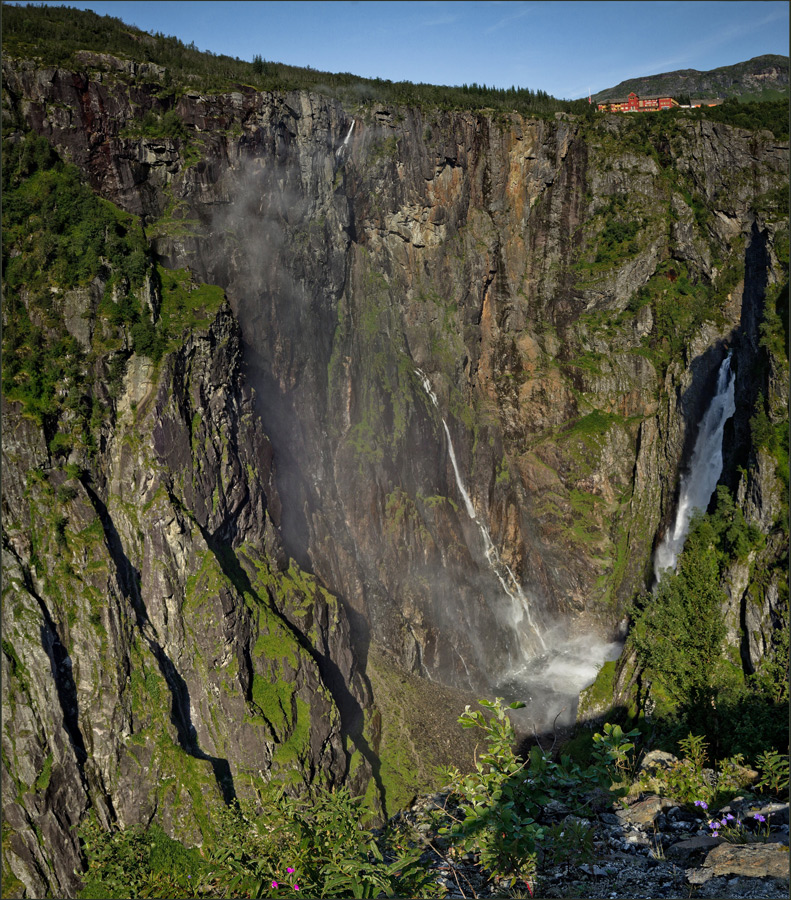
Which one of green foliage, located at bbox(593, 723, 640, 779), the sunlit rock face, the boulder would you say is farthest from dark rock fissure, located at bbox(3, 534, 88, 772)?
green foliage, located at bbox(593, 723, 640, 779)

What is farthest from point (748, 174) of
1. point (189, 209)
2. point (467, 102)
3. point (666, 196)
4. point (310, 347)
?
point (189, 209)

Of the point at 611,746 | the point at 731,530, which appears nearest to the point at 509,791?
the point at 611,746

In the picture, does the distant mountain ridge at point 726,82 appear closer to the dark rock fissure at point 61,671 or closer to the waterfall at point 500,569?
the waterfall at point 500,569

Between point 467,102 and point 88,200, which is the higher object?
point 467,102

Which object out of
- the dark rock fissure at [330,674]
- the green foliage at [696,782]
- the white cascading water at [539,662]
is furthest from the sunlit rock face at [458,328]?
the green foliage at [696,782]

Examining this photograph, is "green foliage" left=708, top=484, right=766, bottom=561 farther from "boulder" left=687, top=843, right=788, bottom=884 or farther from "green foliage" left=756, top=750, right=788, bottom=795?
"boulder" left=687, top=843, right=788, bottom=884

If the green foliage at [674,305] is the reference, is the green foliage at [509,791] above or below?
below

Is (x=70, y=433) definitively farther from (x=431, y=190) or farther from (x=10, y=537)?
(x=431, y=190)
